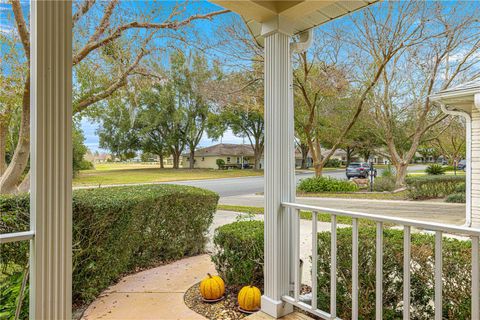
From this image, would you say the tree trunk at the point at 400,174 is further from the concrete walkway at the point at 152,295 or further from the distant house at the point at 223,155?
the concrete walkway at the point at 152,295

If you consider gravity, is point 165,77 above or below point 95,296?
above

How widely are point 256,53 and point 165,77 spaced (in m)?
1.92

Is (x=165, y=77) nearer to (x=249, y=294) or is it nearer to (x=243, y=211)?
(x=243, y=211)

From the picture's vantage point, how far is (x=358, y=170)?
2678 mm

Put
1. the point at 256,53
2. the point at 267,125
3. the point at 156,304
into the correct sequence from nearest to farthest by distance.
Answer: the point at 267,125
the point at 156,304
the point at 256,53

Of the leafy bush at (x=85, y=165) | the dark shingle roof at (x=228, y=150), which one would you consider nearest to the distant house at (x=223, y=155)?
the dark shingle roof at (x=228, y=150)

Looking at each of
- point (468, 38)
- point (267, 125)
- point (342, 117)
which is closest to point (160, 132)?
point (267, 125)

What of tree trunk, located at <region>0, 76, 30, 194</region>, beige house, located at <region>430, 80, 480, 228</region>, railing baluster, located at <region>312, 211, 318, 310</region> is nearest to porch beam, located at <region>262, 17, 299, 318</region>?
railing baluster, located at <region>312, 211, 318, 310</region>

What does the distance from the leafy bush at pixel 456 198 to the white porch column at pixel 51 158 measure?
90.9 inches

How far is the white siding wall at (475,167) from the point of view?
170 centimetres

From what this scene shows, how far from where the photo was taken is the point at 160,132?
2.70m

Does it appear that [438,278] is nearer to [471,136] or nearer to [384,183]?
[471,136]

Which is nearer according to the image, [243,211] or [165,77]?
[165,77]

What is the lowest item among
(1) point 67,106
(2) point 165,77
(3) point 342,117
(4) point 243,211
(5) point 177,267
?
(5) point 177,267
